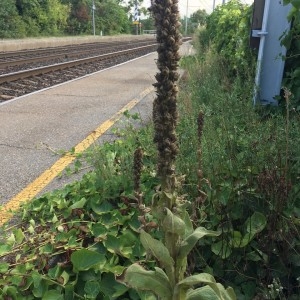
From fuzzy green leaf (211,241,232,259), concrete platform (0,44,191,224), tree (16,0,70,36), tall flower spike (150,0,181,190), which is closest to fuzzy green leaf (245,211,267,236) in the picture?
fuzzy green leaf (211,241,232,259)

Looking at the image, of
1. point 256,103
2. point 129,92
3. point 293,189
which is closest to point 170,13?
point 293,189

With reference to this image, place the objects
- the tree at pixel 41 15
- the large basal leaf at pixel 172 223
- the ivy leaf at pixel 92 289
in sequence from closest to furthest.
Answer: the large basal leaf at pixel 172 223
the ivy leaf at pixel 92 289
the tree at pixel 41 15

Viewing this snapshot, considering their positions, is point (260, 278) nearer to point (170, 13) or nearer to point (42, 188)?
point (170, 13)

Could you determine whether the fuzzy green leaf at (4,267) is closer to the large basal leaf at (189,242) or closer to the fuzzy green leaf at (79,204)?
the fuzzy green leaf at (79,204)

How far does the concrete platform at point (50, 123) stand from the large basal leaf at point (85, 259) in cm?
125

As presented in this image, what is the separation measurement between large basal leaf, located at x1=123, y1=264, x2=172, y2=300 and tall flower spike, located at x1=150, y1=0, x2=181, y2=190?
1.15ft

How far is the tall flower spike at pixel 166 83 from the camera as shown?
113 centimetres

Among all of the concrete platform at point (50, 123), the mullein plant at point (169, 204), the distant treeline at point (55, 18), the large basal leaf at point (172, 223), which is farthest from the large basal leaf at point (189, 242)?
the distant treeline at point (55, 18)

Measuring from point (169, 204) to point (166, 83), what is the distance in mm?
432

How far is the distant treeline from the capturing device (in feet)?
135

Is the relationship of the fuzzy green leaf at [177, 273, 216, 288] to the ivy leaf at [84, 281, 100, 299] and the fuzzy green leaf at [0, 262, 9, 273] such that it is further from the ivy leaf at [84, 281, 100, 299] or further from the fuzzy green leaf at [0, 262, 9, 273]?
the fuzzy green leaf at [0, 262, 9, 273]

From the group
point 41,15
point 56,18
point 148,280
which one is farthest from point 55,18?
point 148,280

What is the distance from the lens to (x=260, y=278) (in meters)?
2.29

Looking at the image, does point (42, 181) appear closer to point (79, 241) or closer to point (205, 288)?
point (79, 241)
